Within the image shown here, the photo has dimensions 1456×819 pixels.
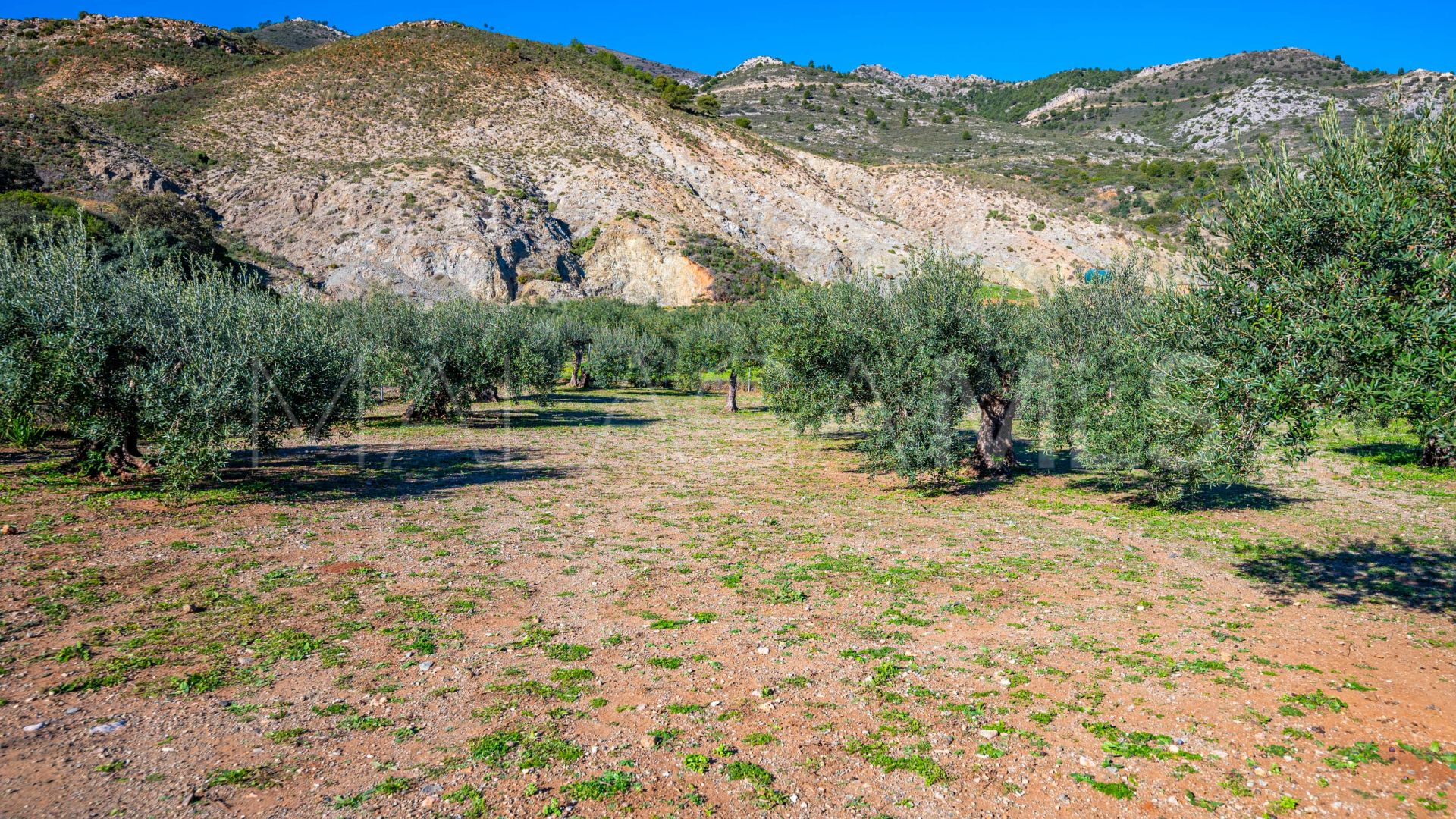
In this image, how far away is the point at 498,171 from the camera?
2990 inches

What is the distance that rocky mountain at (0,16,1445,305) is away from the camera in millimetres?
63656

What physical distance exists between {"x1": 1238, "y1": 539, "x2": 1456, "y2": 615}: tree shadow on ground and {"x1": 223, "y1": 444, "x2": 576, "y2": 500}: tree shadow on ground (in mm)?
16611

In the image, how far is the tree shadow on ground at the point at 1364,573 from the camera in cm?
1057

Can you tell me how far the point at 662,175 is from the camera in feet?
270

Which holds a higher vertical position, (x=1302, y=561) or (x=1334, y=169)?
(x=1334, y=169)

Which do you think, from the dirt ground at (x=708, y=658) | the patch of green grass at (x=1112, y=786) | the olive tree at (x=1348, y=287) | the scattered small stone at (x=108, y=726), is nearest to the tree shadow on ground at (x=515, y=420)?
the dirt ground at (x=708, y=658)

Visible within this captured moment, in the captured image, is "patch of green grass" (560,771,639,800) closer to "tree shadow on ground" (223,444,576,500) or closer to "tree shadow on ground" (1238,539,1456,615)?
"tree shadow on ground" (1238,539,1456,615)

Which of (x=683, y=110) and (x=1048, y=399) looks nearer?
(x=1048, y=399)

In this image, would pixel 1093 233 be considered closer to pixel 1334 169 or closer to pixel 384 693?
pixel 1334 169

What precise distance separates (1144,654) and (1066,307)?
42.8 feet

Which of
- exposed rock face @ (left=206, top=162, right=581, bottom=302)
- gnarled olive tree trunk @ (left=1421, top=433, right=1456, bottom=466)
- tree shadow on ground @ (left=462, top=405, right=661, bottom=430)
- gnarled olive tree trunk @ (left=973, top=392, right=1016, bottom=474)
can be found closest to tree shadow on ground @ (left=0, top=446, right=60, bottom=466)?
tree shadow on ground @ (left=462, top=405, right=661, bottom=430)

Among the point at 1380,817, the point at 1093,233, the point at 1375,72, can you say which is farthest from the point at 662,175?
the point at 1375,72

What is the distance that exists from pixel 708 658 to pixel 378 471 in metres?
14.8

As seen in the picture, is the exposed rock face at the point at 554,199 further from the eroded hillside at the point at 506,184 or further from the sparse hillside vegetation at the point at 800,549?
the sparse hillside vegetation at the point at 800,549
